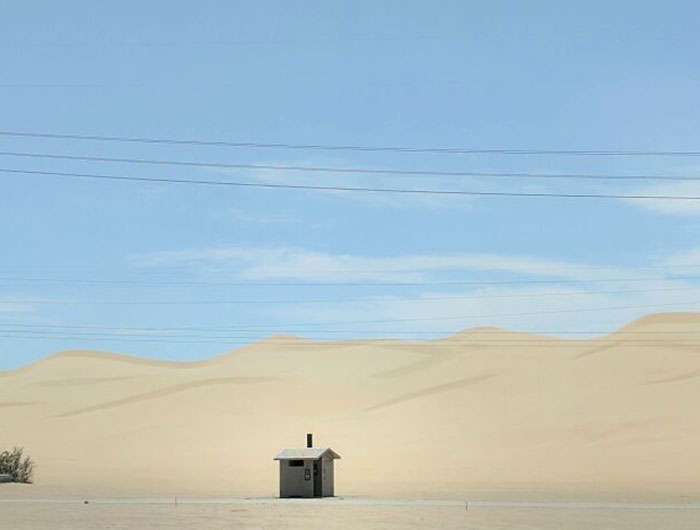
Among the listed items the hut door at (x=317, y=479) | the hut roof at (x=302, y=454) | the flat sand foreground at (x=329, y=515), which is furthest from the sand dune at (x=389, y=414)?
the flat sand foreground at (x=329, y=515)

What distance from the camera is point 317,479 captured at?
186 ft

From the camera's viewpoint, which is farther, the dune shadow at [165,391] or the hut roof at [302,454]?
the dune shadow at [165,391]

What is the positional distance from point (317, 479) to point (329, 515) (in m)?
13.8

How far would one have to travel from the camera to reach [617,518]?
42.0 metres

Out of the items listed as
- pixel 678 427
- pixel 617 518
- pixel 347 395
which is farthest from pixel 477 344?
pixel 617 518

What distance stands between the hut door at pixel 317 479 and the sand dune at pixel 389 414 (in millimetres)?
6738

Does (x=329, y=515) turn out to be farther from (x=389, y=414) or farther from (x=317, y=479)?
(x=389, y=414)

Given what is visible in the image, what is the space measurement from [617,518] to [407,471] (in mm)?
41581

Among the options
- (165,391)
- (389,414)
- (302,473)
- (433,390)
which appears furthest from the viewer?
(165,391)

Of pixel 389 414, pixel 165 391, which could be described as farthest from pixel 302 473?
pixel 165 391

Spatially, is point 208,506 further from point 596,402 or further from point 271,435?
point 596,402

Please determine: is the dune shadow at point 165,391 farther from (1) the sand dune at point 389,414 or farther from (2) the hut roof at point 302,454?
(2) the hut roof at point 302,454

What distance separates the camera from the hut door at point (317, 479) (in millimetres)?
56500

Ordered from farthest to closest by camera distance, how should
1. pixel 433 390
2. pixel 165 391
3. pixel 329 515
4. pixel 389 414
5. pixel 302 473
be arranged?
pixel 165 391 → pixel 433 390 → pixel 389 414 → pixel 302 473 → pixel 329 515
